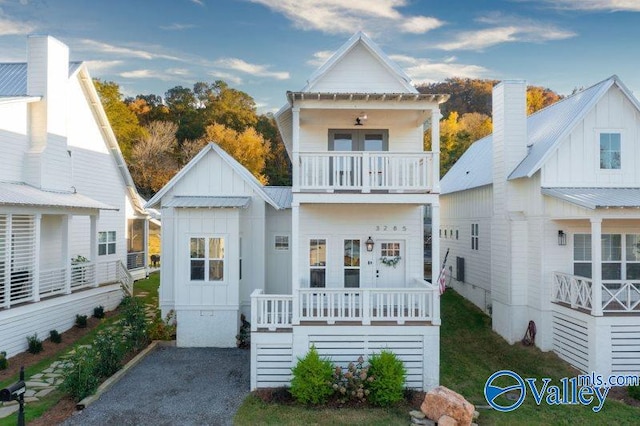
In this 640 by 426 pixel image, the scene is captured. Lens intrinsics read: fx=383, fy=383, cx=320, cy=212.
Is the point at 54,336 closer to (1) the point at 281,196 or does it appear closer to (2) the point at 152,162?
(1) the point at 281,196

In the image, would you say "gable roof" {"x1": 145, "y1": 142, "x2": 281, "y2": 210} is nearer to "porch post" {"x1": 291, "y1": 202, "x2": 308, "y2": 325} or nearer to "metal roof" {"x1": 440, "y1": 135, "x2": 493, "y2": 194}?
"porch post" {"x1": 291, "y1": 202, "x2": 308, "y2": 325}

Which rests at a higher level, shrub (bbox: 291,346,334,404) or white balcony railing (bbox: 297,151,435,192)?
white balcony railing (bbox: 297,151,435,192)

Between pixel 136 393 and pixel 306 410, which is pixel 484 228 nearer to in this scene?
pixel 306 410

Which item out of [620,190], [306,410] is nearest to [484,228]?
[620,190]

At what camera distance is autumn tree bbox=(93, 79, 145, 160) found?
36188 millimetres

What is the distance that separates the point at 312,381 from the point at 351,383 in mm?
973

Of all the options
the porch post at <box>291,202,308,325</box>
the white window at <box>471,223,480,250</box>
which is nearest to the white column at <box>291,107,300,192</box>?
the porch post at <box>291,202,308,325</box>

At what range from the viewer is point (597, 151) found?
40.4 feet

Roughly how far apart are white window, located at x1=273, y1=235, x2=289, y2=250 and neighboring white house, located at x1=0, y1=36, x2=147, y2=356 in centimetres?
761

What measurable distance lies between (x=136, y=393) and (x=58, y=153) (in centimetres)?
1098

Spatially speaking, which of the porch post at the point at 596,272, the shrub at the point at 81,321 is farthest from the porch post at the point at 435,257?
the shrub at the point at 81,321

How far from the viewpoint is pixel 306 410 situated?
8.81 m

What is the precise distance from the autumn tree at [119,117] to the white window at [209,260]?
2855cm

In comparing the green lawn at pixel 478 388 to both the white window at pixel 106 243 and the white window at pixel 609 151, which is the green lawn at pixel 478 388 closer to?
the white window at pixel 609 151
